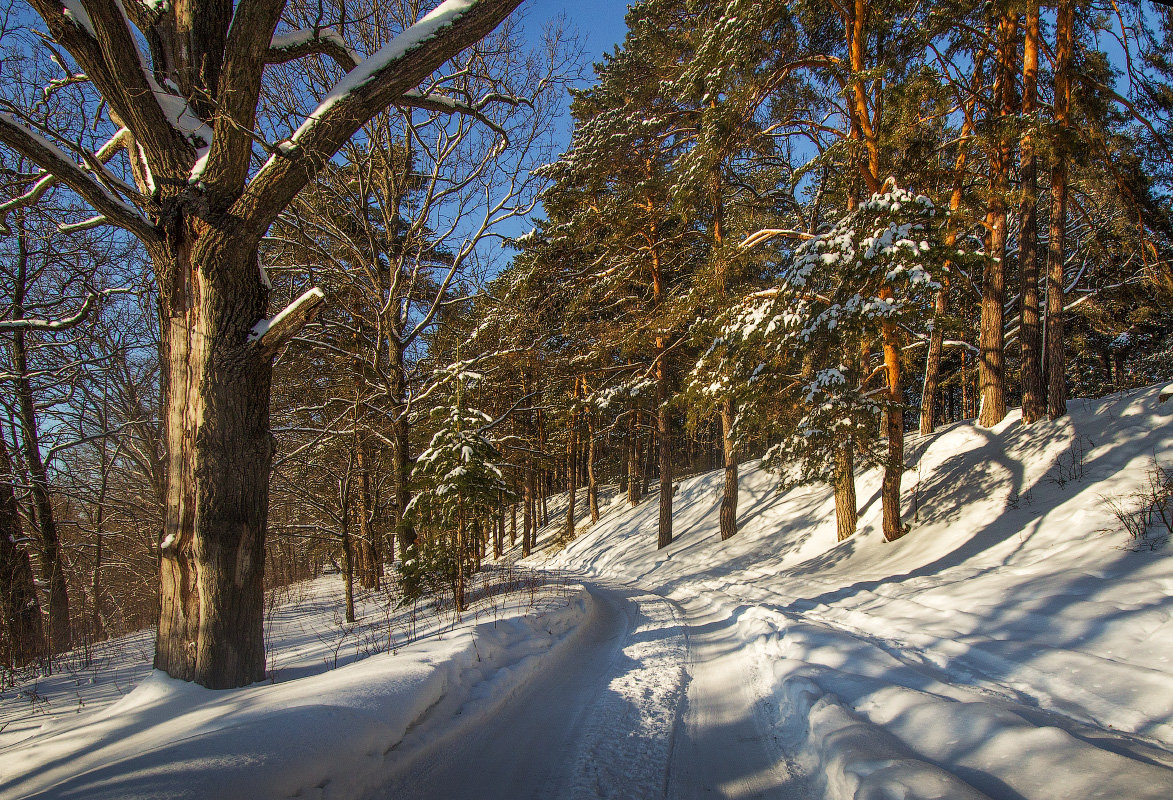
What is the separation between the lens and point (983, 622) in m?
4.96

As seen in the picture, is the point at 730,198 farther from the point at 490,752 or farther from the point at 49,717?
the point at 49,717

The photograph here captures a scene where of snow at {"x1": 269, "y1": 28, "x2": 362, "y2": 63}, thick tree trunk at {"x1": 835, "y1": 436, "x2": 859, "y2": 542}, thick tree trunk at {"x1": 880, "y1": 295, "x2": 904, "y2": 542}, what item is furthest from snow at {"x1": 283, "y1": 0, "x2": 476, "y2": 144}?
thick tree trunk at {"x1": 835, "y1": 436, "x2": 859, "y2": 542}

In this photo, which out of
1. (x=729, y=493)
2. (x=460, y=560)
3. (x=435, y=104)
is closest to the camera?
(x=435, y=104)

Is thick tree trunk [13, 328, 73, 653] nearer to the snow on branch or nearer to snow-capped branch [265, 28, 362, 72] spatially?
the snow on branch

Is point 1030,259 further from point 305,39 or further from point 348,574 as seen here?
point 348,574

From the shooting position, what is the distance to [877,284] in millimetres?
7418

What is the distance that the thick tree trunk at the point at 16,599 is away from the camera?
23.2ft

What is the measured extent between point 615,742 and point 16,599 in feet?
31.1

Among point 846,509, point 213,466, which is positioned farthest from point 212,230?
point 846,509

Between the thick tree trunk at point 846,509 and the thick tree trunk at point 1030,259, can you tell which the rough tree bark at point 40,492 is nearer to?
the thick tree trunk at point 846,509

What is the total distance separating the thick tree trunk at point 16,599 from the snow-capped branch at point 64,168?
20.4ft

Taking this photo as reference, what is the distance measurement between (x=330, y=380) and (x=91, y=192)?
356 inches

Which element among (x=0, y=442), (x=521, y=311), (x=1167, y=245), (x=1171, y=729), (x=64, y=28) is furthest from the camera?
(x=1167, y=245)

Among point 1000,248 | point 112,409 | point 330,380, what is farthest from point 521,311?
point 1000,248
